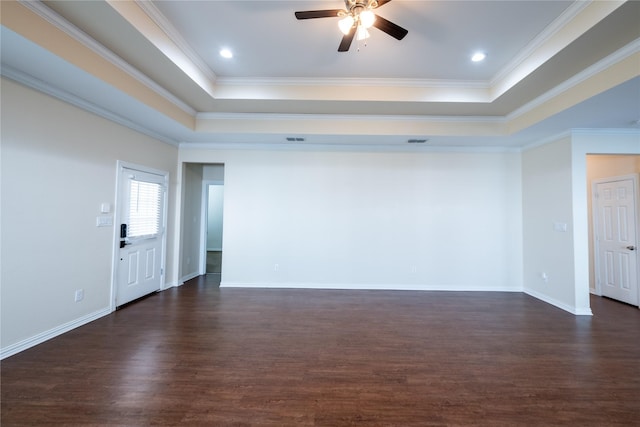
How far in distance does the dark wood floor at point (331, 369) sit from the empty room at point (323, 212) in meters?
0.02

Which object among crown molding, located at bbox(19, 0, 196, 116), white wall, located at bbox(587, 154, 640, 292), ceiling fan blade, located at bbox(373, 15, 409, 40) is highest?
crown molding, located at bbox(19, 0, 196, 116)

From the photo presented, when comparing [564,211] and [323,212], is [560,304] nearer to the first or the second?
[564,211]

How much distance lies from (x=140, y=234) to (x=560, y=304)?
21.2 feet

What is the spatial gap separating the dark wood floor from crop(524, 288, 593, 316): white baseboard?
0.13 m

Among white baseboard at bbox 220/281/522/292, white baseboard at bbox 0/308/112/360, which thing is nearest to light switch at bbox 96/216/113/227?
white baseboard at bbox 0/308/112/360

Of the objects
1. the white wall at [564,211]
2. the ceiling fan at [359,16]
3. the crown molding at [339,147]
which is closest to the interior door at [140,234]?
the crown molding at [339,147]

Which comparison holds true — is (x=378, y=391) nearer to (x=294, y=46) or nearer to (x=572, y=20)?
(x=294, y=46)

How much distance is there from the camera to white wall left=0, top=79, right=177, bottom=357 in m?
2.43

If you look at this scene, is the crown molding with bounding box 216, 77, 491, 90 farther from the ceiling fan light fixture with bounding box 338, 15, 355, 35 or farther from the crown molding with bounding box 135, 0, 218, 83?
the ceiling fan light fixture with bounding box 338, 15, 355, 35

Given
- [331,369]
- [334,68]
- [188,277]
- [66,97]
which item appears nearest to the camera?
[331,369]

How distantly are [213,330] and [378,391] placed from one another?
1.99 meters

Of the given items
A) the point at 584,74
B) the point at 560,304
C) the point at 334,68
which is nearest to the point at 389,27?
the point at 334,68

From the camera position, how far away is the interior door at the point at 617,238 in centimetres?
410

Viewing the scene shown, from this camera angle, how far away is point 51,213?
2.77 meters
